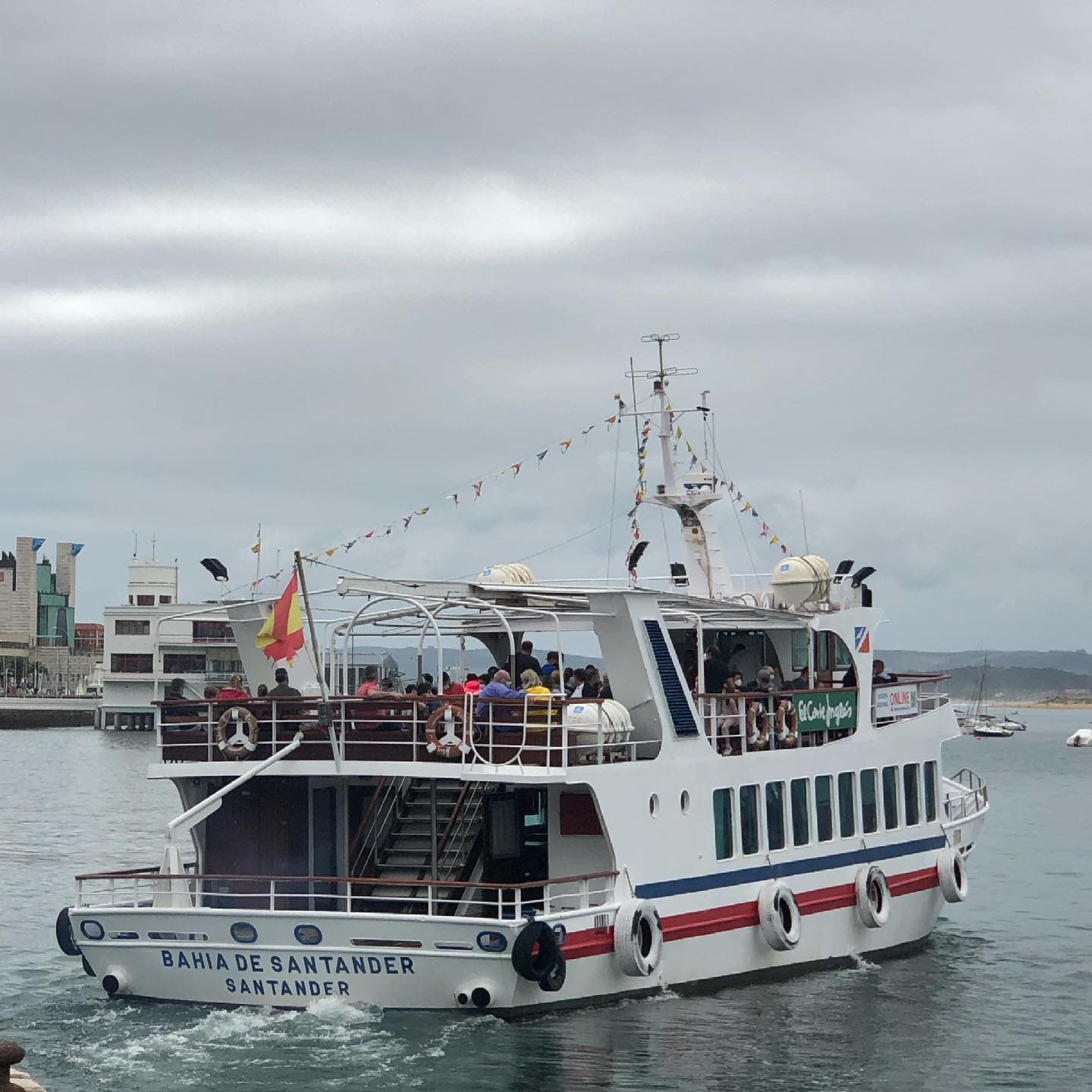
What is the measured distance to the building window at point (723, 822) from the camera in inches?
1013

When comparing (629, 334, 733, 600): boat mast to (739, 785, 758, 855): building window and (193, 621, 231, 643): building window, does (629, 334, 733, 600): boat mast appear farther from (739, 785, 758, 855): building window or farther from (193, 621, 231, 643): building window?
(193, 621, 231, 643): building window

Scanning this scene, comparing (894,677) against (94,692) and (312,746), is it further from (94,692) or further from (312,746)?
(94,692)

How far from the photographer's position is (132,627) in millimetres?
134125

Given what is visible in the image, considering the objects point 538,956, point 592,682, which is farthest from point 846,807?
point 538,956

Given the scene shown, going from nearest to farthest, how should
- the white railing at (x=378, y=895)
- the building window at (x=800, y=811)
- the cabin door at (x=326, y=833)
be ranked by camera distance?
the white railing at (x=378, y=895), the cabin door at (x=326, y=833), the building window at (x=800, y=811)

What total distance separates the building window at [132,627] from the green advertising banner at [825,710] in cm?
10844

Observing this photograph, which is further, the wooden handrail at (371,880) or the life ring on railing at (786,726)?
the life ring on railing at (786,726)

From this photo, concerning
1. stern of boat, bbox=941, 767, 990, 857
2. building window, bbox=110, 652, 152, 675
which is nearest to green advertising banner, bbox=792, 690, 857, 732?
stern of boat, bbox=941, 767, 990, 857

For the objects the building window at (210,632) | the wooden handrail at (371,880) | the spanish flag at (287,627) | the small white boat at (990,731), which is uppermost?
the building window at (210,632)

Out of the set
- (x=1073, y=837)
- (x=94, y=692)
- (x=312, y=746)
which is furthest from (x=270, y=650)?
(x=94, y=692)

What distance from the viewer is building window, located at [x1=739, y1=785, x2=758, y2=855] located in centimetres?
2634

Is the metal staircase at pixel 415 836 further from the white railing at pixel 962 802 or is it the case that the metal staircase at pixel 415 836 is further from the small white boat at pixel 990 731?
the small white boat at pixel 990 731

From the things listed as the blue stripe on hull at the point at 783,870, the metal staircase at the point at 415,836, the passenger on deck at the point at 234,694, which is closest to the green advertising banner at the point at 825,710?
the blue stripe on hull at the point at 783,870

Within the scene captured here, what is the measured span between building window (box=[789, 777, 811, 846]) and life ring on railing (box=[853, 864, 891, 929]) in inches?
57.1
